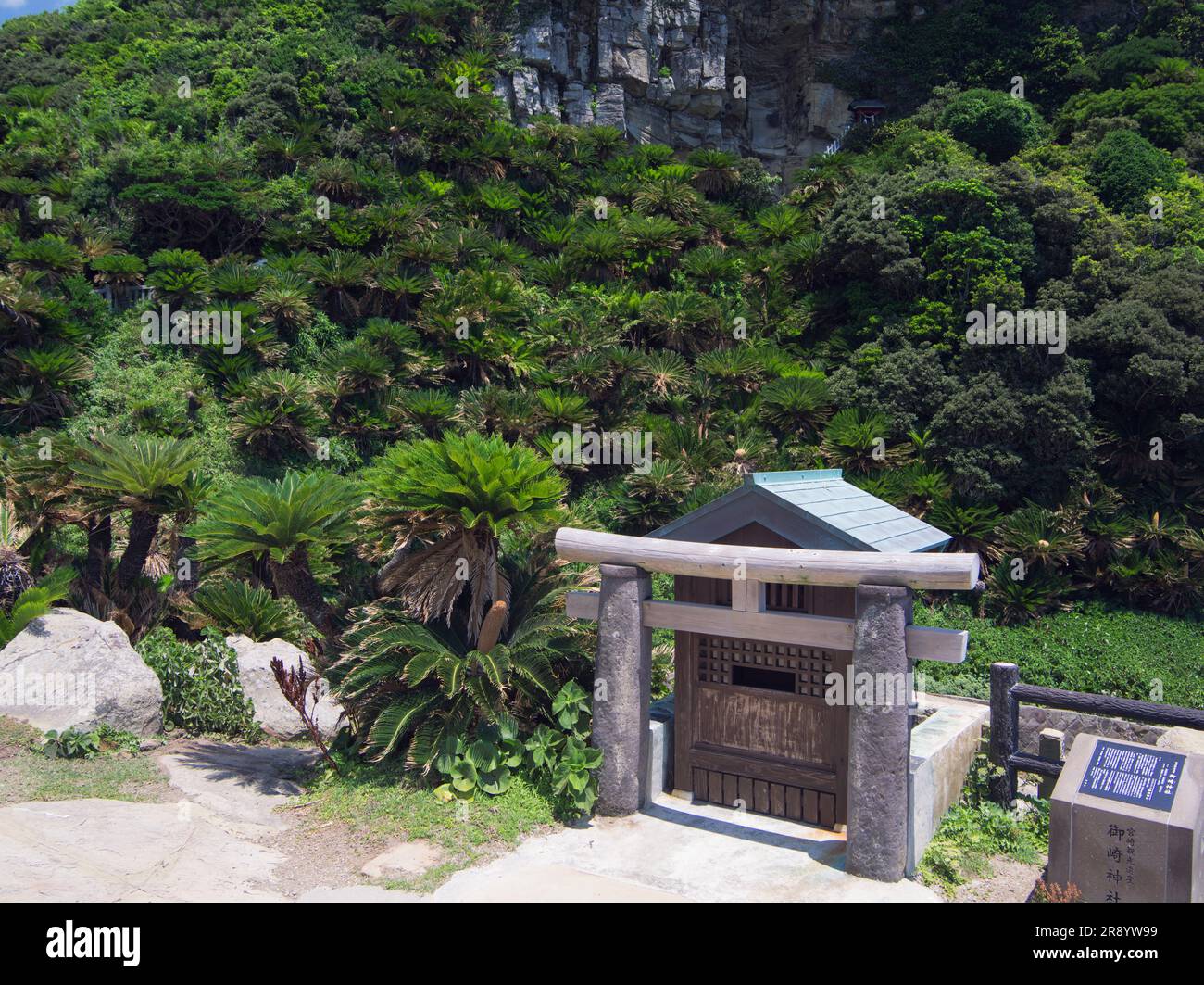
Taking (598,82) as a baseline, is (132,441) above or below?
below

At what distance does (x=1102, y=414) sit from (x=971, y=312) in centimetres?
345

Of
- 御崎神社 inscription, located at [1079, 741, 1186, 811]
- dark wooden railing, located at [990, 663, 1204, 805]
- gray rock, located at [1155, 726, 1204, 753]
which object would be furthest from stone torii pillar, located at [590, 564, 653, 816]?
gray rock, located at [1155, 726, 1204, 753]

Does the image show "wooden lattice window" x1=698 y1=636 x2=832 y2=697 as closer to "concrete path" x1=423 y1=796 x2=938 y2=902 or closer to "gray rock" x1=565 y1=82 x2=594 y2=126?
"concrete path" x1=423 y1=796 x2=938 y2=902

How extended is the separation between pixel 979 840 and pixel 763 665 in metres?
2.38

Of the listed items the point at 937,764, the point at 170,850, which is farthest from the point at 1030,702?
the point at 170,850

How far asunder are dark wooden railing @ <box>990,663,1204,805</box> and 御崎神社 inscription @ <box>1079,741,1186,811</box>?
1.55 meters

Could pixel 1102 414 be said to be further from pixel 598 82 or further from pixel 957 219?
pixel 598 82

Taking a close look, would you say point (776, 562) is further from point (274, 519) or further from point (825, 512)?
point (274, 519)

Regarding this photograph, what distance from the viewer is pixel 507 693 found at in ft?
29.5

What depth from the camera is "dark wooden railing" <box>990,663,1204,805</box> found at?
848 cm

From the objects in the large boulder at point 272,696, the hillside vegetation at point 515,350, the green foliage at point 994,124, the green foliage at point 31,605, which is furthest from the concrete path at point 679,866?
the green foliage at point 994,124

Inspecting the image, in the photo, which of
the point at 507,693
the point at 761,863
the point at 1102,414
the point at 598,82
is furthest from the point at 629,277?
the point at 761,863

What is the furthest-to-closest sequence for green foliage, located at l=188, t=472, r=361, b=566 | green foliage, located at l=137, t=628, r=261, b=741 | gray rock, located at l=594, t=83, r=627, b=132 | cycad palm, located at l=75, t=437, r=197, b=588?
1. gray rock, located at l=594, t=83, r=627, b=132
2. cycad palm, located at l=75, t=437, r=197, b=588
3. green foliage, located at l=137, t=628, r=261, b=741
4. green foliage, located at l=188, t=472, r=361, b=566

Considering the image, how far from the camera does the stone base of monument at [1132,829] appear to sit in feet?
19.7
